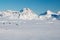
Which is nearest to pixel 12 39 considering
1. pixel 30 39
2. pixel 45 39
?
pixel 30 39

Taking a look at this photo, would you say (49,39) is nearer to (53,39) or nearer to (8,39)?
(53,39)

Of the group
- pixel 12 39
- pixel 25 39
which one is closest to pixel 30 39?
pixel 25 39

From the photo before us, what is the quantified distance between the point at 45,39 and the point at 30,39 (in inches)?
53.1

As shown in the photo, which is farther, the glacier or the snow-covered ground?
the glacier

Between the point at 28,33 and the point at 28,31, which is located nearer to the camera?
the point at 28,33

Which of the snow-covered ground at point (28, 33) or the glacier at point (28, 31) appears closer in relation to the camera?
the snow-covered ground at point (28, 33)

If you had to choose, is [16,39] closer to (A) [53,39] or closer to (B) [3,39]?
(B) [3,39]

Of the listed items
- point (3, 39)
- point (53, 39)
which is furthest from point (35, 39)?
point (3, 39)

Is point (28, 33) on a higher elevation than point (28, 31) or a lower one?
lower

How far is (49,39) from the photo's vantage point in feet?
56.3

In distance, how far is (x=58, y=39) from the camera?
1719 cm

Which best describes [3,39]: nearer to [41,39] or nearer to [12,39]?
[12,39]

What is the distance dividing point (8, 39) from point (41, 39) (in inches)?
116

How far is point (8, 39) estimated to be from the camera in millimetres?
16625
